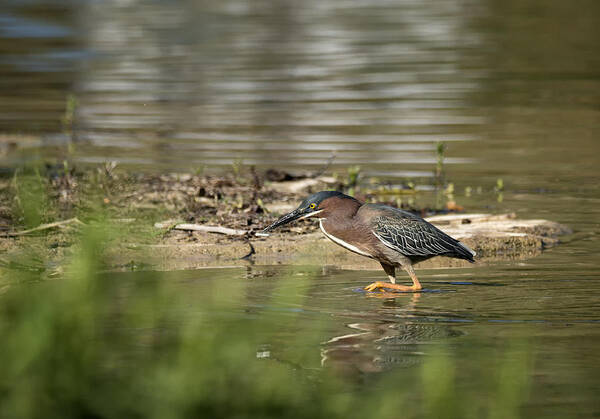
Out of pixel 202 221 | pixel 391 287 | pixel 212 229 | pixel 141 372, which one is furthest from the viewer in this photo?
pixel 202 221

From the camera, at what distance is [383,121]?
748 inches

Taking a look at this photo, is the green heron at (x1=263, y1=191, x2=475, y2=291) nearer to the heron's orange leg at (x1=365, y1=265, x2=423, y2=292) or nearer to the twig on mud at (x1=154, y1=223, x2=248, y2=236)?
the heron's orange leg at (x1=365, y1=265, x2=423, y2=292)

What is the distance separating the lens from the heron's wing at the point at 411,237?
8398 millimetres

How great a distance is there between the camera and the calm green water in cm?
701

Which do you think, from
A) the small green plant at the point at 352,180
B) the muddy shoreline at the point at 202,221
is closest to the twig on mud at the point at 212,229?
the muddy shoreline at the point at 202,221

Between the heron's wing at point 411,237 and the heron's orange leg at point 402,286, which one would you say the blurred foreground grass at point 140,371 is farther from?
the heron's wing at point 411,237

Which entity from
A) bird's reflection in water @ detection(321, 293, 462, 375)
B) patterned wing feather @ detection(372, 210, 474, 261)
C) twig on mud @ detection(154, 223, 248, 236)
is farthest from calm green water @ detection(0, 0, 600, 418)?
twig on mud @ detection(154, 223, 248, 236)

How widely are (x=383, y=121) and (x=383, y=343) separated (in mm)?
12436

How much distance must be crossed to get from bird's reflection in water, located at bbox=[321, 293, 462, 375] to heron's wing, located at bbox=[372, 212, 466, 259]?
0.65 m

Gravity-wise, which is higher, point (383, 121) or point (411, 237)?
point (383, 121)

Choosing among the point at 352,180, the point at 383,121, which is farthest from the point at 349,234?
the point at 383,121

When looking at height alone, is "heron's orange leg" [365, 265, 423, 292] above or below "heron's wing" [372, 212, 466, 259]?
below

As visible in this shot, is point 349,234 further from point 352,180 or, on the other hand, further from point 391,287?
point 352,180

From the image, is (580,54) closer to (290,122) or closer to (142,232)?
(290,122)
